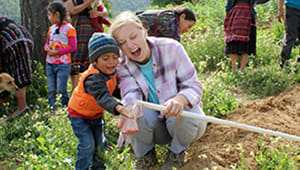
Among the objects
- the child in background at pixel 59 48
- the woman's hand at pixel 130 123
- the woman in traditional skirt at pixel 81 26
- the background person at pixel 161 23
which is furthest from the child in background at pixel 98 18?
the woman's hand at pixel 130 123

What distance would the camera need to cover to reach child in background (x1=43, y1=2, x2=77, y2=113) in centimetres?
350

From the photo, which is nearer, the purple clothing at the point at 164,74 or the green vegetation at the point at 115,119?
the green vegetation at the point at 115,119

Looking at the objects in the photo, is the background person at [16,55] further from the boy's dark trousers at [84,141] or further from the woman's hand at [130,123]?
the woman's hand at [130,123]

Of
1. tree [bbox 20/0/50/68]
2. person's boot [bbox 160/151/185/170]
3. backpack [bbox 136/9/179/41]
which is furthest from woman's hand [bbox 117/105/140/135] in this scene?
tree [bbox 20/0/50/68]

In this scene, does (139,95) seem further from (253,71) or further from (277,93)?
(253,71)

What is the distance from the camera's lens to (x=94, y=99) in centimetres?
217

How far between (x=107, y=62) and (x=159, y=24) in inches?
59.2

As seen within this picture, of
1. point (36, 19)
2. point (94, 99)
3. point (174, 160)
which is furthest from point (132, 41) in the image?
point (36, 19)

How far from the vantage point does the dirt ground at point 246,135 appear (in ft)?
7.45

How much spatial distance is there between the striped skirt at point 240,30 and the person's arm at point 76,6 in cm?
213

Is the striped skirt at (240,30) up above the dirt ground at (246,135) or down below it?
above

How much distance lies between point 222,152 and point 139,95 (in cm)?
85

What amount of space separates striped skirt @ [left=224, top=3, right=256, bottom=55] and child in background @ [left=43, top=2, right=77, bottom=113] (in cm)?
238

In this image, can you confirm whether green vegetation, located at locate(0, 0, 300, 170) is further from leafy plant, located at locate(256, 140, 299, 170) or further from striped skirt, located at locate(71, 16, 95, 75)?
striped skirt, located at locate(71, 16, 95, 75)
